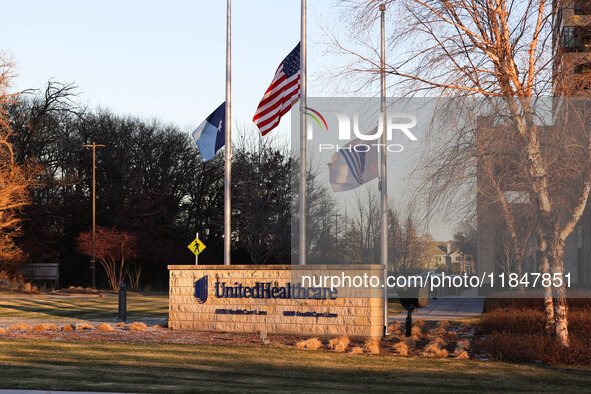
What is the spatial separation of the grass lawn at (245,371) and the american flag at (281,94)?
253 inches

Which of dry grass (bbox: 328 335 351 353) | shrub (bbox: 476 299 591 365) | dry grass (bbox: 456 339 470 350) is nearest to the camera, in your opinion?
shrub (bbox: 476 299 591 365)

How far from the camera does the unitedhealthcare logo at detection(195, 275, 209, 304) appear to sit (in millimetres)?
19484

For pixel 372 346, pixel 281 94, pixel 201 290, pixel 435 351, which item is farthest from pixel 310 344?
pixel 281 94

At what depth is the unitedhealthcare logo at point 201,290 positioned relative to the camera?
1948 cm

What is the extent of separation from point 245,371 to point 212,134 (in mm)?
10041

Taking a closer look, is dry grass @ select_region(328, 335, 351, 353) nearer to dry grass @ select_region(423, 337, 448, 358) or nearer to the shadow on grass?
dry grass @ select_region(423, 337, 448, 358)

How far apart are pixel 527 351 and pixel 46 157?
164 feet

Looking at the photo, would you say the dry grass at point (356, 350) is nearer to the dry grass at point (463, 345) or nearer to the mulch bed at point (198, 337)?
the mulch bed at point (198, 337)

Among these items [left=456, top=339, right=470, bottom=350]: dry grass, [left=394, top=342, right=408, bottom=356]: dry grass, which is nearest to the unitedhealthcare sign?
[left=394, top=342, right=408, bottom=356]: dry grass

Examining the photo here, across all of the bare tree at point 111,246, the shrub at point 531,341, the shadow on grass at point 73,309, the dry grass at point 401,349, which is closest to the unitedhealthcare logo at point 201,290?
the shadow on grass at point 73,309

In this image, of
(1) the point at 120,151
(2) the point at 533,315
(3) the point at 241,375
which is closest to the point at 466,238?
(2) the point at 533,315

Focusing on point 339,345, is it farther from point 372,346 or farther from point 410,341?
point 410,341

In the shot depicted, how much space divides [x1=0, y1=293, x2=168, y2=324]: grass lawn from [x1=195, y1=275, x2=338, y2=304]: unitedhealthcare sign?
5.14 m

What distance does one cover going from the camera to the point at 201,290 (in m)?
19.5
